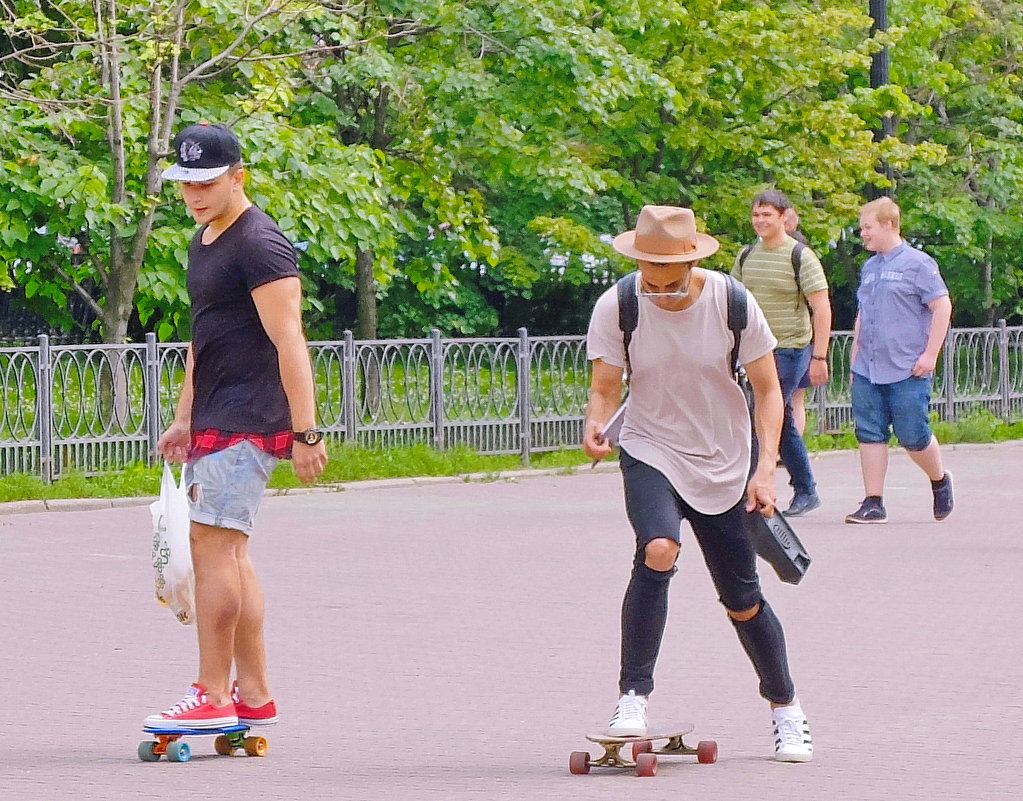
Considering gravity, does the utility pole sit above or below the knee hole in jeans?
above

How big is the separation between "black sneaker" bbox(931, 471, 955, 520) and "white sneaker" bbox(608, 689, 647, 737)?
739cm

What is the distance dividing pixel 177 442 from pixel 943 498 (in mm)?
7544

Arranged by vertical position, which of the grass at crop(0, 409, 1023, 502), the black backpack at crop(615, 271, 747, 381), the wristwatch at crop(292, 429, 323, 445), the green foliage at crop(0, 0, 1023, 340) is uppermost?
the green foliage at crop(0, 0, 1023, 340)

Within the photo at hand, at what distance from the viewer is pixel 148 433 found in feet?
53.1

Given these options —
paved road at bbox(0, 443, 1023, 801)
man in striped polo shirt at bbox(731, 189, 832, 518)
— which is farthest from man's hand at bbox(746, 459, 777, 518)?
man in striped polo shirt at bbox(731, 189, 832, 518)

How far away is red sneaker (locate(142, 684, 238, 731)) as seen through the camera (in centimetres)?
599

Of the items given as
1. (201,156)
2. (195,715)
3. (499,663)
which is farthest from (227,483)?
(499,663)

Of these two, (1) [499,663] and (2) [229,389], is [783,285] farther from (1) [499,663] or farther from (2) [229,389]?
(2) [229,389]

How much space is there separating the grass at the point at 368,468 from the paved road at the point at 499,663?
51.2 inches

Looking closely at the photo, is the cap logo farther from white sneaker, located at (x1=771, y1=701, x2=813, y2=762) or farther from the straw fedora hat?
→ white sneaker, located at (x1=771, y1=701, x2=813, y2=762)

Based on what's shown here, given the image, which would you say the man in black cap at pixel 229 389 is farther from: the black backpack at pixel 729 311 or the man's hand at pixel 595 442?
the black backpack at pixel 729 311

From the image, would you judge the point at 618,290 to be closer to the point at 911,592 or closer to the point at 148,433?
the point at 911,592

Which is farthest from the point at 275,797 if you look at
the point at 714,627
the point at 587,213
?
the point at 587,213

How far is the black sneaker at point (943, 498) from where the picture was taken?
42.4 feet
